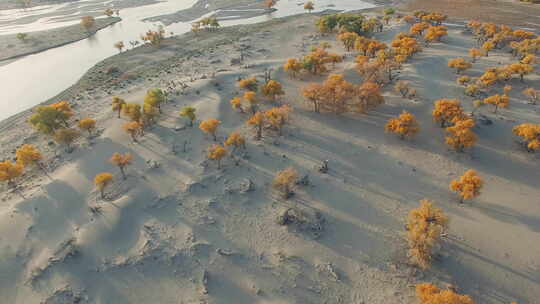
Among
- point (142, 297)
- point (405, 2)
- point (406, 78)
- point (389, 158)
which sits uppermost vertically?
point (405, 2)

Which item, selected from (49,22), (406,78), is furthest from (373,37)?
(49,22)

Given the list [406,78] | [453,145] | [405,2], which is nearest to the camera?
[453,145]

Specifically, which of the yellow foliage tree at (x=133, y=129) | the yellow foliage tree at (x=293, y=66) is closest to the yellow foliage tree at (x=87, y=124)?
the yellow foliage tree at (x=133, y=129)

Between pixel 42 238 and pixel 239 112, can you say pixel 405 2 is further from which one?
pixel 42 238

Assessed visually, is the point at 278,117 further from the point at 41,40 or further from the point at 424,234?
the point at 41,40

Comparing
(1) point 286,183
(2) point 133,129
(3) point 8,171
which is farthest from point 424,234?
(3) point 8,171

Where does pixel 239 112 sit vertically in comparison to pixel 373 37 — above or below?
below
